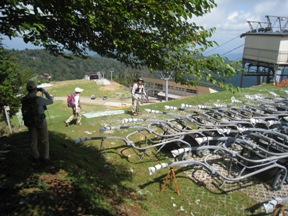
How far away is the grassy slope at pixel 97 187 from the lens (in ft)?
14.3

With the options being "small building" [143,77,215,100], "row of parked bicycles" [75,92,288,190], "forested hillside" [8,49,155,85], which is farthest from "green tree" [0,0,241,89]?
"forested hillside" [8,49,155,85]

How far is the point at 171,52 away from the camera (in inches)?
183

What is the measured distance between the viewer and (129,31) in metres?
4.02

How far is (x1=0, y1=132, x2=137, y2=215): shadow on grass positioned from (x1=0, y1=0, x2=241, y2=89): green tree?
2.80 m

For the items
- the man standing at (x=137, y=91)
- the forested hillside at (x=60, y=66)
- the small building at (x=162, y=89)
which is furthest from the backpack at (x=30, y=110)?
the forested hillside at (x=60, y=66)

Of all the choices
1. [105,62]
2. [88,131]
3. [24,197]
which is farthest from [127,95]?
[105,62]

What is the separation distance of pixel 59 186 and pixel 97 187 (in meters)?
0.95

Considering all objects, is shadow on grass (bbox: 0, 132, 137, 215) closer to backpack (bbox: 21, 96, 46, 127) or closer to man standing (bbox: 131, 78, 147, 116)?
backpack (bbox: 21, 96, 46, 127)

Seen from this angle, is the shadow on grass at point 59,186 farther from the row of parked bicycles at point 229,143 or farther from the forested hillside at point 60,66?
the forested hillside at point 60,66

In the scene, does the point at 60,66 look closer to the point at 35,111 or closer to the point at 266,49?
the point at 266,49

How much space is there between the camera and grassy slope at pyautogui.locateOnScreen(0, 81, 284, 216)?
4.37 m

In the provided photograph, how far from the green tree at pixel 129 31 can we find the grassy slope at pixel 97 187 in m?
2.81

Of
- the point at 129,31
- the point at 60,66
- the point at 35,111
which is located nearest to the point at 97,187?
the point at 35,111

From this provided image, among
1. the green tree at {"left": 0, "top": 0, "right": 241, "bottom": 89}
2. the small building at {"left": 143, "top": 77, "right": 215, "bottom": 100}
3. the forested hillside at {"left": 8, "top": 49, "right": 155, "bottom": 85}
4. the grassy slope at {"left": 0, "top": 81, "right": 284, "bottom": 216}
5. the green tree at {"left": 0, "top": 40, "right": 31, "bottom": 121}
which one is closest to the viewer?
the green tree at {"left": 0, "top": 0, "right": 241, "bottom": 89}
